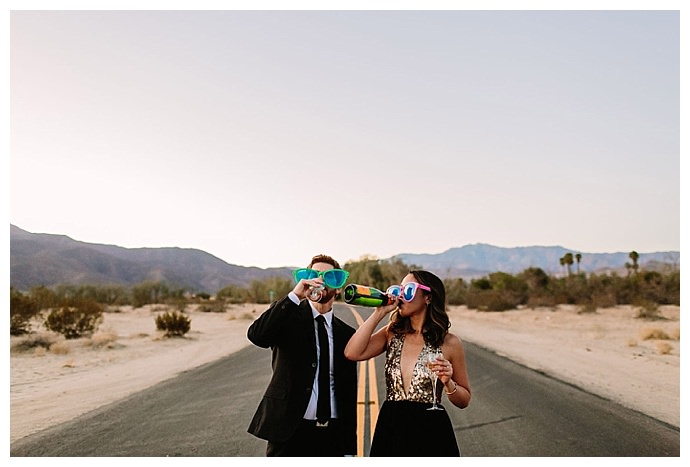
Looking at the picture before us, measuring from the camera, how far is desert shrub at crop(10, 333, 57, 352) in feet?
70.6

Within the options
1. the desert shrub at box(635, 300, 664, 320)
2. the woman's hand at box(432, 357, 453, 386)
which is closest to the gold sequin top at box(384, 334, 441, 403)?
the woman's hand at box(432, 357, 453, 386)

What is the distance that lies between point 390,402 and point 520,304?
154 feet

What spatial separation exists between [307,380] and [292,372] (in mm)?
98

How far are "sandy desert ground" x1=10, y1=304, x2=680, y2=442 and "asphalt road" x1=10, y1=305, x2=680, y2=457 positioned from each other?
0.72m

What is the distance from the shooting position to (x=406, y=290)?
12.3 feet

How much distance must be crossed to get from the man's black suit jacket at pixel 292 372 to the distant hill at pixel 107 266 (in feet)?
323

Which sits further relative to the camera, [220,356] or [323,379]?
[220,356]

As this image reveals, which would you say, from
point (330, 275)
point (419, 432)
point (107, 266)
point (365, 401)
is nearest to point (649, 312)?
point (365, 401)

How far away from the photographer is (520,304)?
49031 millimetres

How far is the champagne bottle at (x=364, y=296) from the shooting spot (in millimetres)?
3732

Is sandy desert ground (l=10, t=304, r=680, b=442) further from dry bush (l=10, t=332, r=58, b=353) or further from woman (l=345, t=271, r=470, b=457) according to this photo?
woman (l=345, t=271, r=470, b=457)

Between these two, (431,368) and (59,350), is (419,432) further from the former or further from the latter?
(59,350)

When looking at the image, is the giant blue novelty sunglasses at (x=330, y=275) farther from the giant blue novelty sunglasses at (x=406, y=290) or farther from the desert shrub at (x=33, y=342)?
the desert shrub at (x=33, y=342)
